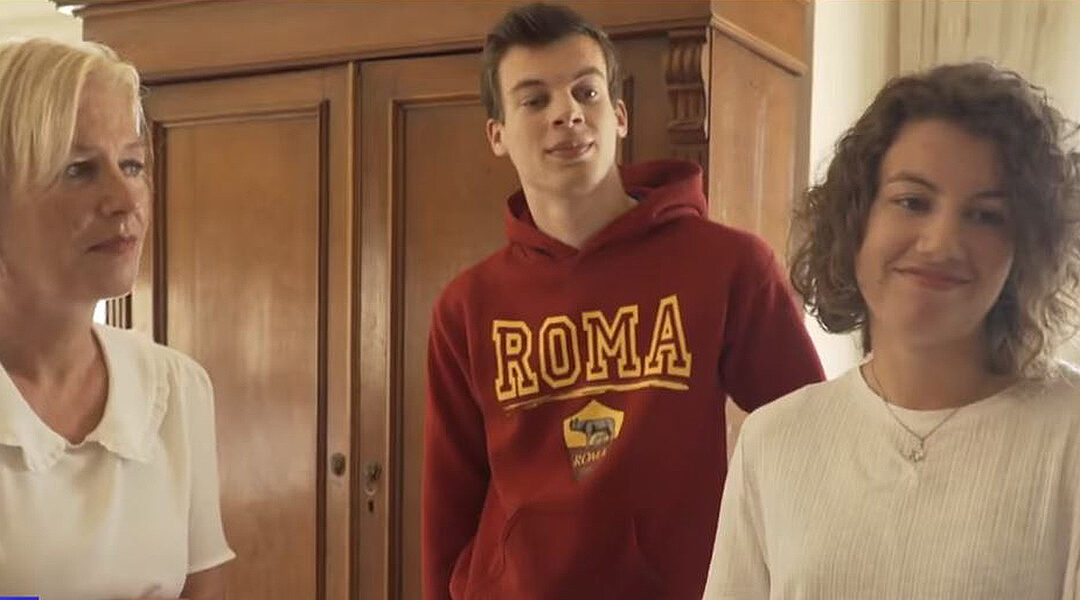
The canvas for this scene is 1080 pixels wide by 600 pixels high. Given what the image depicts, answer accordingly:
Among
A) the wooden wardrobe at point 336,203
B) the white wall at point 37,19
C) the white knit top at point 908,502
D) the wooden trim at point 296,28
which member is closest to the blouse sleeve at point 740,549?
the white knit top at point 908,502

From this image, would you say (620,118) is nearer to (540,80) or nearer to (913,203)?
(540,80)

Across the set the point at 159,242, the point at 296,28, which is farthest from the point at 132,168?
the point at 159,242

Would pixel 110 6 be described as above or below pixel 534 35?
above

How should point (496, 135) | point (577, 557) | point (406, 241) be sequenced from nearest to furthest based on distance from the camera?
1. point (577, 557)
2. point (496, 135)
3. point (406, 241)

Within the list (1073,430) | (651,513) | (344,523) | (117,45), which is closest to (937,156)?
(1073,430)

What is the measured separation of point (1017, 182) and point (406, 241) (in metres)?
1.28

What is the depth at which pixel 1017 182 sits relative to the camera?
1.19 metres

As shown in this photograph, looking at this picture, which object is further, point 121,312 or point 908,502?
point 121,312

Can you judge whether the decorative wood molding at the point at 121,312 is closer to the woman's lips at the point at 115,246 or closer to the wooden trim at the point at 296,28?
the wooden trim at the point at 296,28

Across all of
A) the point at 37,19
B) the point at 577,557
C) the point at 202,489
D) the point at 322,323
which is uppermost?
the point at 37,19

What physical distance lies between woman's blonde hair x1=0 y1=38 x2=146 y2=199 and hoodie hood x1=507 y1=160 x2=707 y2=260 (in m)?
0.66

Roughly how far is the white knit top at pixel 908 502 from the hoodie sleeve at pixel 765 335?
32cm

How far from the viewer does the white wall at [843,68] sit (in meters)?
2.40

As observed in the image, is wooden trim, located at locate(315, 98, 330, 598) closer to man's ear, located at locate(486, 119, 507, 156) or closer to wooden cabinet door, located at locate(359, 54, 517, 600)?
wooden cabinet door, located at locate(359, 54, 517, 600)
